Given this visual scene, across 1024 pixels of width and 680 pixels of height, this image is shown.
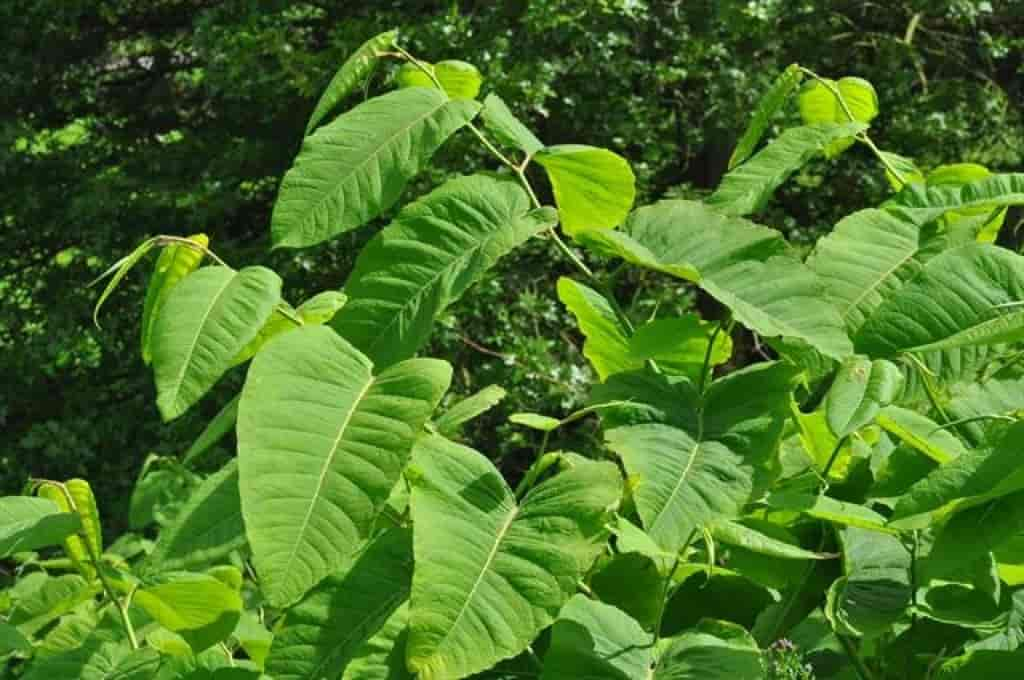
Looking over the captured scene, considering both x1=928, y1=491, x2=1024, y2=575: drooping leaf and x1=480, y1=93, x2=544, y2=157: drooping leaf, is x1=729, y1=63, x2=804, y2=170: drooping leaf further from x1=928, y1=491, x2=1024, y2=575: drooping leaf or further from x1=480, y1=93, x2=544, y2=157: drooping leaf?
x1=928, y1=491, x2=1024, y2=575: drooping leaf

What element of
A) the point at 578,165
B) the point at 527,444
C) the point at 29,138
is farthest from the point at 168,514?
the point at 29,138

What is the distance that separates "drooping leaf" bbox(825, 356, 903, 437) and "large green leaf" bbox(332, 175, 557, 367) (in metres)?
0.28

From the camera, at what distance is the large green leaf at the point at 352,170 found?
51.5 inches

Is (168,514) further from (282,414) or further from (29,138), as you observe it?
(29,138)

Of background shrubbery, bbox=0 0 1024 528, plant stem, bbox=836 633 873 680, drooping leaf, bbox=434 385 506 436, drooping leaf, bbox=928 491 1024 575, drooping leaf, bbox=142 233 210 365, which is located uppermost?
drooping leaf, bbox=928 491 1024 575

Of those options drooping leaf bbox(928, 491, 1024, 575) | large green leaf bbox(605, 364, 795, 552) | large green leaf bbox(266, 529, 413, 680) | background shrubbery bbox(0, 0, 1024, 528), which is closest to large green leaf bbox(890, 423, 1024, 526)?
drooping leaf bbox(928, 491, 1024, 575)

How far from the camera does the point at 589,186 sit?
1.44 metres

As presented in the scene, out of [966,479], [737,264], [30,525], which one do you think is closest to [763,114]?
[737,264]

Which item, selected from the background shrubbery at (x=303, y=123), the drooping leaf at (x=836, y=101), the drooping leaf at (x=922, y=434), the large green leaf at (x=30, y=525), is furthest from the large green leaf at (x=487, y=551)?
the background shrubbery at (x=303, y=123)

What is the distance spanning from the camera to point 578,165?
4.72 feet

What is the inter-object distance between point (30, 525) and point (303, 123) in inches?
178

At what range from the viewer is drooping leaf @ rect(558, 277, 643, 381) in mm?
1394

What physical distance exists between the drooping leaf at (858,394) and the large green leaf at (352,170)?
0.40 m

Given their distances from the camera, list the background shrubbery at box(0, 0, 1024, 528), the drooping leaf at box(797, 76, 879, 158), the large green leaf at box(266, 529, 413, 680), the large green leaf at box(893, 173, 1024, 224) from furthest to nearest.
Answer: the background shrubbery at box(0, 0, 1024, 528) → the drooping leaf at box(797, 76, 879, 158) → the large green leaf at box(893, 173, 1024, 224) → the large green leaf at box(266, 529, 413, 680)
